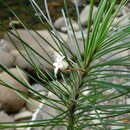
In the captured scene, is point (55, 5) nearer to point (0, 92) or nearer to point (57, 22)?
point (57, 22)

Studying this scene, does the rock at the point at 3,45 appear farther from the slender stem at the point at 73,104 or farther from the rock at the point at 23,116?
the slender stem at the point at 73,104

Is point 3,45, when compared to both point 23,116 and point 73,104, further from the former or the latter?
point 73,104

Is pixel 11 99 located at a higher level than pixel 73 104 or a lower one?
higher

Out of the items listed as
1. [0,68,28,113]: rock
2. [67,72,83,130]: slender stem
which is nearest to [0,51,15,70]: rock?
[0,68,28,113]: rock

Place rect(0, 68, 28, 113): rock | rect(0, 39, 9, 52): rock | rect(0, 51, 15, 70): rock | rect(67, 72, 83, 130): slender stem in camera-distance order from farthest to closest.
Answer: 1. rect(0, 39, 9, 52): rock
2. rect(0, 51, 15, 70): rock
3. rect(0, 68, 28, 113): rock
4. rect(67, 72, 83, 130): slender stem

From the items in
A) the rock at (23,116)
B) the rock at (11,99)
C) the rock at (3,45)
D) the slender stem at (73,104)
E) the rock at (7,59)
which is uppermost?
the rock at (3,45)

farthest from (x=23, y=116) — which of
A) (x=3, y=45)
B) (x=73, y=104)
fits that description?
(x=73, y=104)

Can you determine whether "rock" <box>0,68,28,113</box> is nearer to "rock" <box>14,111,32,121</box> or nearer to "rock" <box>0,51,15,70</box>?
"rock" <box>14,111,32,121</box>

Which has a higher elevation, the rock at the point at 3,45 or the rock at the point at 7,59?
the rock at the point at 3,45

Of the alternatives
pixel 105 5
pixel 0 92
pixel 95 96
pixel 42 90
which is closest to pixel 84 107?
pixel 95 96

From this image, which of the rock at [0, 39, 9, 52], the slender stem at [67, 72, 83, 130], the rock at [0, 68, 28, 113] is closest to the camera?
the slender stem at [67, 72, 83, 130]

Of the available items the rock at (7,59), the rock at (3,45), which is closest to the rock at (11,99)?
the rock at (7,59)

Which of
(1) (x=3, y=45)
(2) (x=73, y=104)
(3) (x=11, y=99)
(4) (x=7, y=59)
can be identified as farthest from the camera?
(1) (x=3, y=45)
